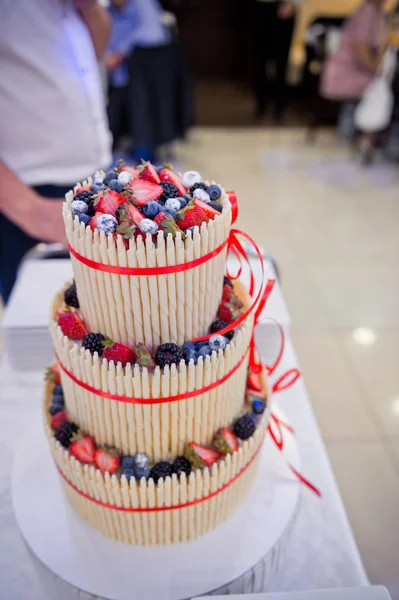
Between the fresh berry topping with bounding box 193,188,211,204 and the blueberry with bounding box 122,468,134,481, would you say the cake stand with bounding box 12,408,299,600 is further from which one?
the fresh berry topping with bounding box 193,188,211,204

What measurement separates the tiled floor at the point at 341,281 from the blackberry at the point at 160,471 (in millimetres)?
986

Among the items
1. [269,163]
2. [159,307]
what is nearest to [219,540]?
[159,307]

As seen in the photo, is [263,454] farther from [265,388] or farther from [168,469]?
[168,469]

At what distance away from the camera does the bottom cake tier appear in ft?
3.50

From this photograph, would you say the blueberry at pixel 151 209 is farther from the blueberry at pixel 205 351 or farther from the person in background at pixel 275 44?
the person in background at pixel 275 44

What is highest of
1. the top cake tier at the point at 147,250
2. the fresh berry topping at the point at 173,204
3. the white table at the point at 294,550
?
the fresh berry topping at the point at 173,204

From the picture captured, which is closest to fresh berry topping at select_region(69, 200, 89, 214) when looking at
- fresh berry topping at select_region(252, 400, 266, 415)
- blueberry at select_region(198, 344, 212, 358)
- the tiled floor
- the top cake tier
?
the top cake tier

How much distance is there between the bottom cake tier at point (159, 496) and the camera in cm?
107

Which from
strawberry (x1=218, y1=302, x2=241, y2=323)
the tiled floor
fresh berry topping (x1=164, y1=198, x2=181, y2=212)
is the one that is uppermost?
fresh berry topping (x1=164, y1=198, x2=181, y2=212)

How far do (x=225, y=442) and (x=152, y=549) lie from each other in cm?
31

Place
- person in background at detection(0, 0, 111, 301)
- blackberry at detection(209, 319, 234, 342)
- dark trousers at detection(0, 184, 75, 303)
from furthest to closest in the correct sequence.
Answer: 1. dark trousers at detection(0, 184, 75, 303)
2. person in background at detection(0, 0, 111, 301)
3. blackberry at detection(209, 319, 234, 342)

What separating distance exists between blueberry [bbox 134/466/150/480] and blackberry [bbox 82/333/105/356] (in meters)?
0.27

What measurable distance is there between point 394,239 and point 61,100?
2.91 metres

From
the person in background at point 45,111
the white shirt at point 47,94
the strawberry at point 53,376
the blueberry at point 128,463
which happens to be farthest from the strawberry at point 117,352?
the white shirt at point 47,94
